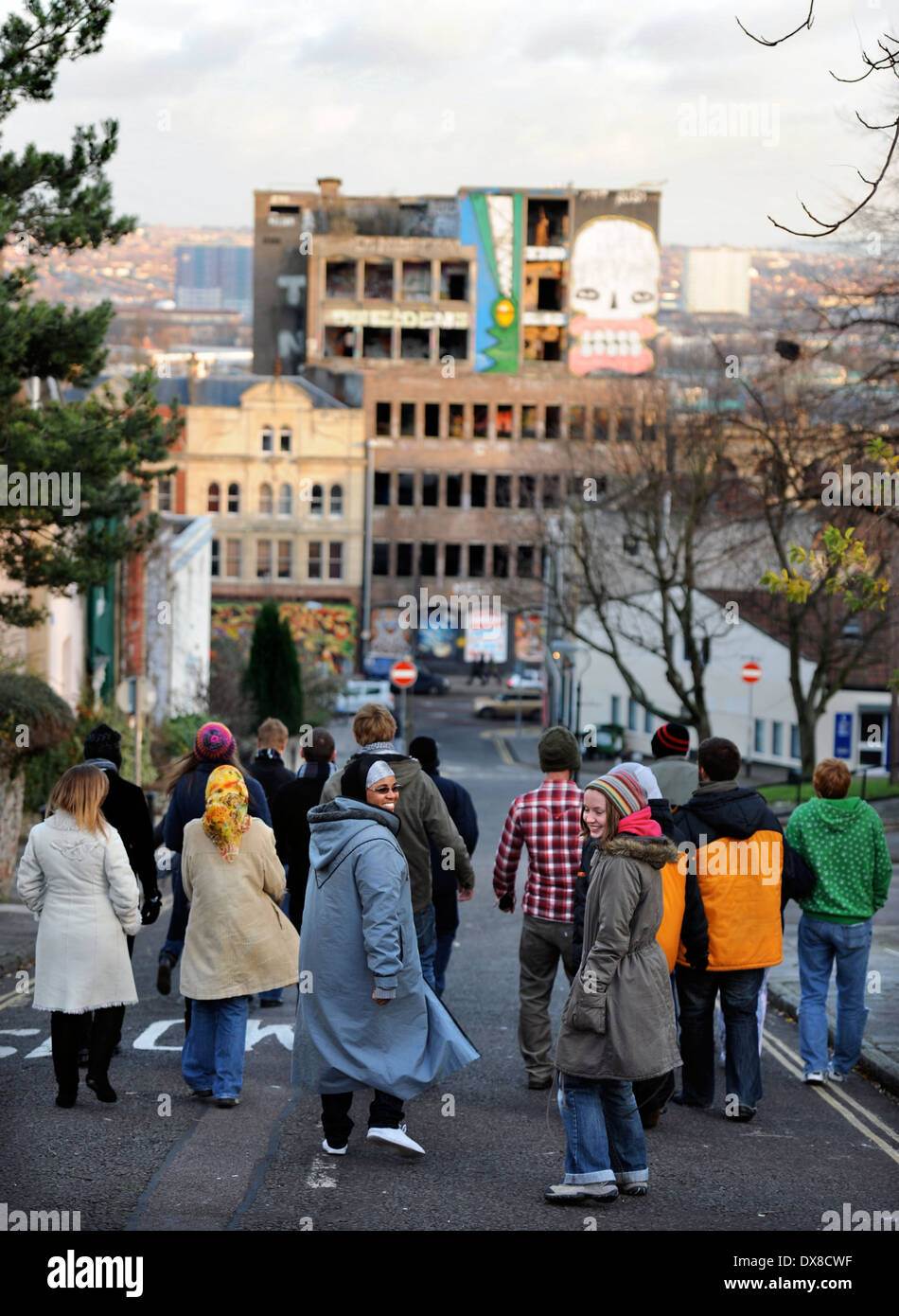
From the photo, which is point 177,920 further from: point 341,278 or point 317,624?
point 341,278

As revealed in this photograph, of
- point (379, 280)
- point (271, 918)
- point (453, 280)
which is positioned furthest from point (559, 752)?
point (453, 280)

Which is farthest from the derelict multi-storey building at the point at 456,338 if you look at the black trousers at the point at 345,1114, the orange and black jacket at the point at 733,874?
the black trousers at the point at 345,1114

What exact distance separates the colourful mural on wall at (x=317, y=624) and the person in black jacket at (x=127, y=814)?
66393mm

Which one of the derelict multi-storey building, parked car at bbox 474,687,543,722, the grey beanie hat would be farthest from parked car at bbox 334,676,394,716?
the grey beanie hat

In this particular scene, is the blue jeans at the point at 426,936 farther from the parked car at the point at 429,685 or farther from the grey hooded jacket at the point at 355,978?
the parked car at the point at 429,685

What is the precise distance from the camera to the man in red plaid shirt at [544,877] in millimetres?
8844

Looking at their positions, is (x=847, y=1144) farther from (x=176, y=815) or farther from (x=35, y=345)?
(x=35, y=345)

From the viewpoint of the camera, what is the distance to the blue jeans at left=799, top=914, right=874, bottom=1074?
9328 millimetres

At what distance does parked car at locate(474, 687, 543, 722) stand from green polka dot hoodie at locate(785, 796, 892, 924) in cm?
5715

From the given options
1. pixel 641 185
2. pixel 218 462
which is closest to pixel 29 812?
pixel 218 462

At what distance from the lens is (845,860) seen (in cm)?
924

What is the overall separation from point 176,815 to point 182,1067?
136 cm

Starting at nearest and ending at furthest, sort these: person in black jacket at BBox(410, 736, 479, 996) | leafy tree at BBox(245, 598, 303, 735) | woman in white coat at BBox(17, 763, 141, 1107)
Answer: woman in white coat at BBox(17, 763, 141, 1107)
person in black jacket at BBox(410, 736, 479, 996)
leafy tree at BBox(245, 598, 303, 735)

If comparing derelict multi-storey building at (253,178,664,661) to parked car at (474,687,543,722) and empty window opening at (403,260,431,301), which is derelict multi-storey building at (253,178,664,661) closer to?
empty window opening at (403,260,431,301)
